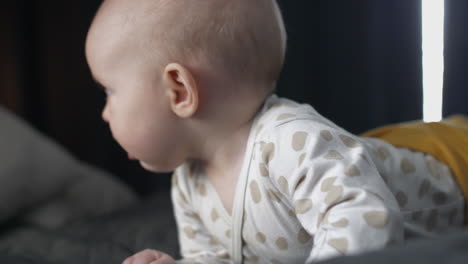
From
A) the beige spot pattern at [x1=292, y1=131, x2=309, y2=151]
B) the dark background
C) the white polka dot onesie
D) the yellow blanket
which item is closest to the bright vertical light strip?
the dark background

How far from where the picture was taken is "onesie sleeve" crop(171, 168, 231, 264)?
0.98 metres

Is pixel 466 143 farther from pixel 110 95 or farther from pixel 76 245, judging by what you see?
pixel 76 245

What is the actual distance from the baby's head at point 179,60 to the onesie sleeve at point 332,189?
→ 0.11 m

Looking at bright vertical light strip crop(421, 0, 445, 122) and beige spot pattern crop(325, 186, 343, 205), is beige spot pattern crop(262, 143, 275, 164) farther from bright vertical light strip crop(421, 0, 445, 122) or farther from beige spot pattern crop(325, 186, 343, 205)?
bright vertical light strip crop(421, 0, 445, 122)

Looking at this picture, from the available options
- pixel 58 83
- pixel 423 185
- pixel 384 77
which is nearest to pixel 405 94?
pixel 384 77

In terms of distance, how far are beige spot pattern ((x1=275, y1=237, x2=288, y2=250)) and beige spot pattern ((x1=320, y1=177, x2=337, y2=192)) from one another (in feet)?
0.52

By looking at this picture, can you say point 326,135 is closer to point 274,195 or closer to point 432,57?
point 274,195

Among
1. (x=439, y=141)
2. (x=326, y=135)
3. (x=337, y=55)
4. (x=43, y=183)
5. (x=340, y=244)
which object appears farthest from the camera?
(x=337, y=55)

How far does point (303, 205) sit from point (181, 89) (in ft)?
0.85

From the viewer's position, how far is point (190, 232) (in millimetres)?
1021

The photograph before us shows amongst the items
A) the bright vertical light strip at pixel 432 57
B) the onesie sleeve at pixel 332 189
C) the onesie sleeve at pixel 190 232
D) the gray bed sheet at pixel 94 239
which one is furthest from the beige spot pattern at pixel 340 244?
the bright vertical light strip at pixel 432 57

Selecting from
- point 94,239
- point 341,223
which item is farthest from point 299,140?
point 94,239

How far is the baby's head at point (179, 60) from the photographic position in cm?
81

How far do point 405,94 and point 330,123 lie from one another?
32.6 inches
